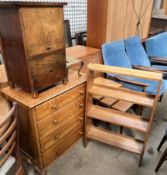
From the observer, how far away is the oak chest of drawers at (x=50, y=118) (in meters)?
1.20

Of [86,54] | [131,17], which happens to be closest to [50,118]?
[86,54]

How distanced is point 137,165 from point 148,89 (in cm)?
87

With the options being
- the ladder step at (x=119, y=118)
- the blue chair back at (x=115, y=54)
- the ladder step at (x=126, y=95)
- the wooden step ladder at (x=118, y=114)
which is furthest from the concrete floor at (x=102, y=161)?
the blue chair back at (x=115, y=54)

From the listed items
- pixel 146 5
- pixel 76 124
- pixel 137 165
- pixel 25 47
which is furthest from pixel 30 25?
pixel 146 5

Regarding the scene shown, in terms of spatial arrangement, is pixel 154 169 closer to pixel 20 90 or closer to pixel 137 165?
pixel 137 165

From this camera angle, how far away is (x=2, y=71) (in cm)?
157

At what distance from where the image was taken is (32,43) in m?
1.04

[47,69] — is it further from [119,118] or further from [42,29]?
[119,118]

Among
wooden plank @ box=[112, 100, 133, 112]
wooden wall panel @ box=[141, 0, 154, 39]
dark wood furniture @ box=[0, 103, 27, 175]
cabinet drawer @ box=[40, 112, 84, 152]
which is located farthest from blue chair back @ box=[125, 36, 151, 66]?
dark wood furniture @ box=[0, 103, 27, 175]

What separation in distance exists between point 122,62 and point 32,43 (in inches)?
57.5

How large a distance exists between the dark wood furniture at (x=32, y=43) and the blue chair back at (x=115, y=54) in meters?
0.85

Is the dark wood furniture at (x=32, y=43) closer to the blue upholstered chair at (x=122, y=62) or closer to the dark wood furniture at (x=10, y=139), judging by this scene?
the dark wood furniture at (x=10, y=139)

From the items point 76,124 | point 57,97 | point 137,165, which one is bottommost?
point 137,165

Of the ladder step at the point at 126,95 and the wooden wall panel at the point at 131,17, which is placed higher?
the wooden wall panel at the point at 131,17
